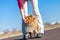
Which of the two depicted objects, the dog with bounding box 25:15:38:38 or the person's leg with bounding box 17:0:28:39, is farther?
the dog with bounding box 25:15:38:38

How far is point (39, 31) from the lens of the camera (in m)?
9.73

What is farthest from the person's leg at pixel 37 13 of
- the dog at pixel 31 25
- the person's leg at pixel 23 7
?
the person's leg at pixel 23 7

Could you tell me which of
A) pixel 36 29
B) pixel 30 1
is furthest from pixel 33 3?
pixel 36 29

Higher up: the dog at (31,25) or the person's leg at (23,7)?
the person's leg at (23,7)

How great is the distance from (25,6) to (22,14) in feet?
1.84

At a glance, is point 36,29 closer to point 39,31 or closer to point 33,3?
point 39,31

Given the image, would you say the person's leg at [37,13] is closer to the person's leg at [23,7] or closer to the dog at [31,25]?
the dog at [31,25]

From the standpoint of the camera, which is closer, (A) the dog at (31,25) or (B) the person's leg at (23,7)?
(B) the person's leg at (23,7)

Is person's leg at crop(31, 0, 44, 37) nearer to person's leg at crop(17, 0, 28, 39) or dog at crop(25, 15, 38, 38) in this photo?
dog at crop(25, 15, 38, 38)

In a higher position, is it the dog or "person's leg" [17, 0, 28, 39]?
"person's leg" [17, 0, 28, 39]

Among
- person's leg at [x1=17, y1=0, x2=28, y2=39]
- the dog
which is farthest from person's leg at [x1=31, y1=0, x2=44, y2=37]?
person's leg at [x1=17, y1=0, x2=28, y2=39]

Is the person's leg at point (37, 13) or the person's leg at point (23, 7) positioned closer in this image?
the person's leg at point (23, 7)

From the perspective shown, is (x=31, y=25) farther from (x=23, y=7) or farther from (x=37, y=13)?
(x=23, y=7)

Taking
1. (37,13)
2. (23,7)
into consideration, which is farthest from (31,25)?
(23,7)
